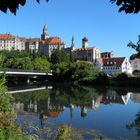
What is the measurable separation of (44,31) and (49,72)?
100354 mm

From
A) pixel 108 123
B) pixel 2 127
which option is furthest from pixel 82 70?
pixel 2 127

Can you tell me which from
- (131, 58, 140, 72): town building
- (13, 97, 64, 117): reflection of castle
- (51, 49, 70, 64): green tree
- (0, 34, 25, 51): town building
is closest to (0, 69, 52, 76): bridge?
(51, 49, 70, 64): green tree

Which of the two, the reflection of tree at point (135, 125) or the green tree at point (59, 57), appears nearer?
the reflection of tree at point (135, 125)

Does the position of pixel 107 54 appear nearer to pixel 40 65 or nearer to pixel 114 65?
pixel 114 65

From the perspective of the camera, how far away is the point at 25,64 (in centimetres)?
10106

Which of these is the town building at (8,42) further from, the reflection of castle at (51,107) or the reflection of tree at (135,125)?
the reflection of tree at (135,125)

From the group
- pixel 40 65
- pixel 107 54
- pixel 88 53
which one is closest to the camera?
pixel 40 65

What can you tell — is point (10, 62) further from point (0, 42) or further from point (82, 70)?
point (0, 42)

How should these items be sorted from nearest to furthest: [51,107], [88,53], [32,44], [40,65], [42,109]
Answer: [42,109], [51,107], [40,65], [88,53], [32,44]

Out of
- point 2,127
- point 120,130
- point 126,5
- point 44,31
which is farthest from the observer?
point 44,31

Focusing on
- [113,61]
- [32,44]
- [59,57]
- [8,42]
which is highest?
[8,42]

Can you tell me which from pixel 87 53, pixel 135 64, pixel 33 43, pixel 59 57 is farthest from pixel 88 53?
pixel 59 57

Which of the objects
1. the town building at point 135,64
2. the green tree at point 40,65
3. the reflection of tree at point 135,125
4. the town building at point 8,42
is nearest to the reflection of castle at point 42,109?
the reflection of tree at point 135,125

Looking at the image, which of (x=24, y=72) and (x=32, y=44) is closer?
(x=24, y=72)
